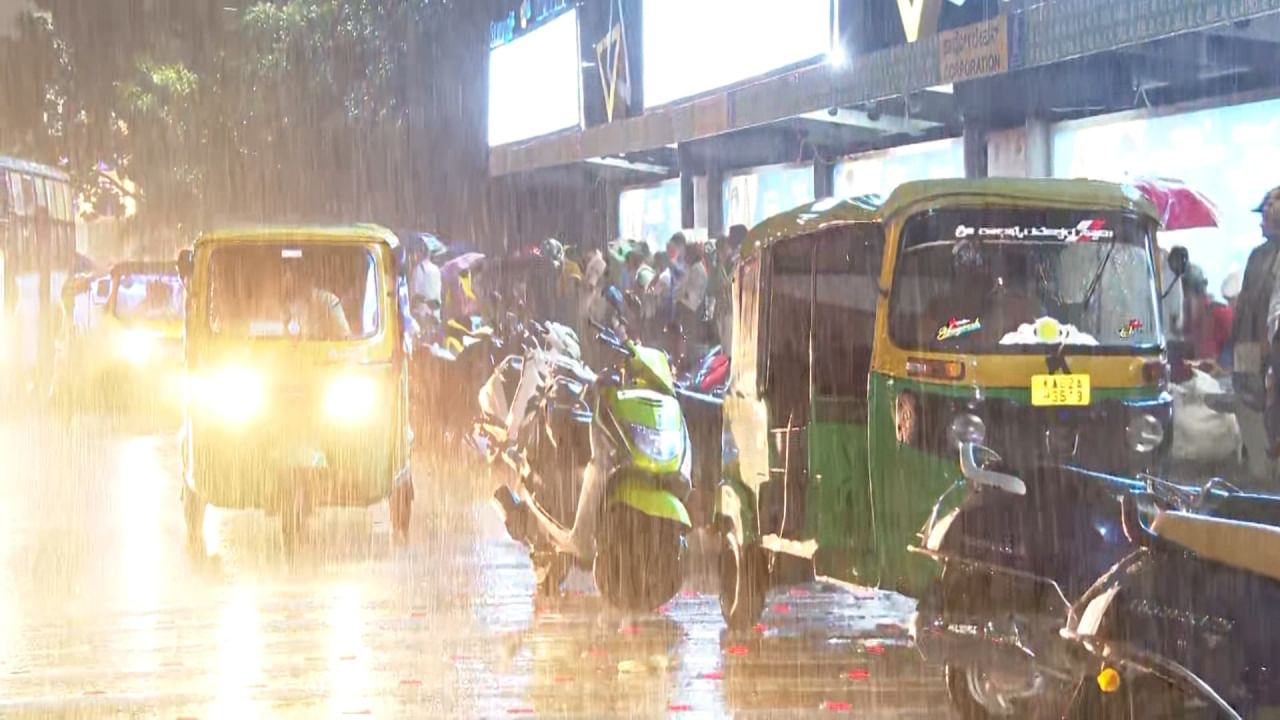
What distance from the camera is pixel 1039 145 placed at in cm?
1587

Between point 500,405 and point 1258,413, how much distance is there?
15.3 ft

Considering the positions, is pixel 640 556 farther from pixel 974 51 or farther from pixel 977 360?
pixel 974 51

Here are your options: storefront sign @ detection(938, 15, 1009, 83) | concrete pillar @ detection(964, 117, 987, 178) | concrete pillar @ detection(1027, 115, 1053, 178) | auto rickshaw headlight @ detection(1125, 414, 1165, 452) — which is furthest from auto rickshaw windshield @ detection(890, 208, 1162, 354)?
concrete pillar @ detection(964, 117, 987, 178)

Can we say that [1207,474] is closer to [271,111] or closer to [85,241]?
[271,111]

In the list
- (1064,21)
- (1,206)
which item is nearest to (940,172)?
(1064,21)

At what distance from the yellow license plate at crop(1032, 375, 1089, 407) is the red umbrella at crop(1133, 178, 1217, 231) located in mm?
5358

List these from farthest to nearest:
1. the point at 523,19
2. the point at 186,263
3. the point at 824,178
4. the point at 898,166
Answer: the point at 523,19
the point at 824,178
the point at 898,166
the point at 186,263

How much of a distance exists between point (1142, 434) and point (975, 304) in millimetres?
874

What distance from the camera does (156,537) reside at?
11.5m

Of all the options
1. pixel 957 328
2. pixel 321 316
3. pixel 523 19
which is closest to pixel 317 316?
pixel 321 316

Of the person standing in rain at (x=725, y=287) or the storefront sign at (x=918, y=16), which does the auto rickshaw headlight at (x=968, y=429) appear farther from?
the storefront sign at (x=918, y=16)

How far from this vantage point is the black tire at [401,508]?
11750 mm

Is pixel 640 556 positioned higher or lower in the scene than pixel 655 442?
lower

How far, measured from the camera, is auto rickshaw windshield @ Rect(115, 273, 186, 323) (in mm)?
21672
